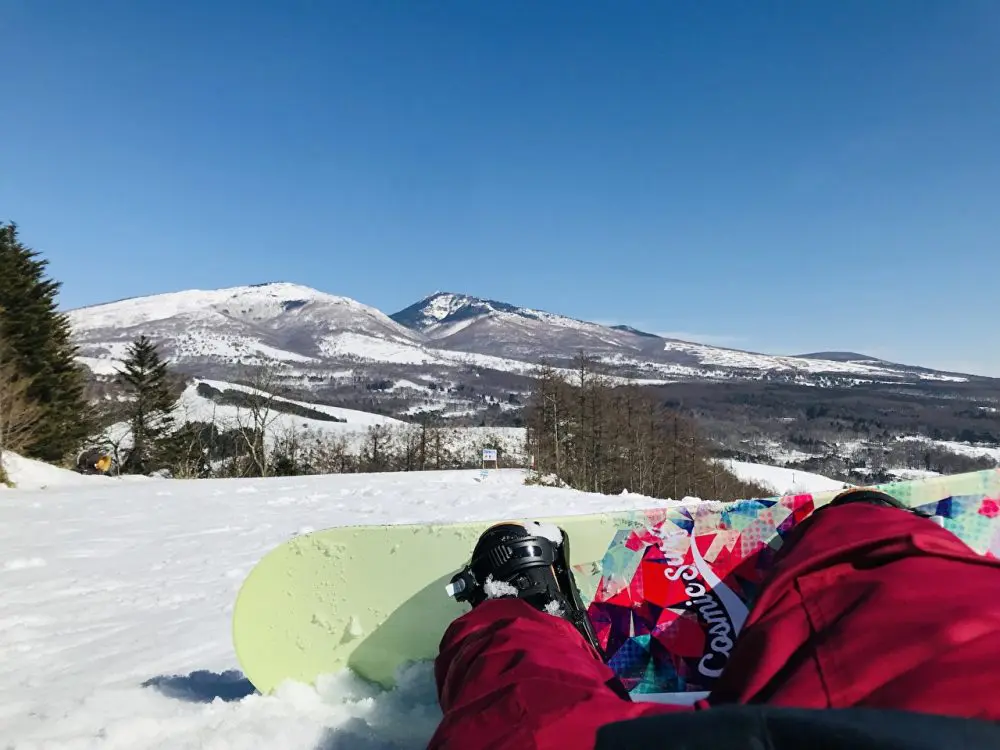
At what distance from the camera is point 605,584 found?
Answer: 9.27ft

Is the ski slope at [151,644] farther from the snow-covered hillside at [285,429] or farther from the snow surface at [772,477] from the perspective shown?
the snow surface at [772,477]

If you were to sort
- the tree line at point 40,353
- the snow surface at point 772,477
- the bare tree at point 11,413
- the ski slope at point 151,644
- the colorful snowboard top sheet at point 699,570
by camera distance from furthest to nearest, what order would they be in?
the snow surface at point 772,477 → the tree line at point 40,353 → the bare tree at point 11,413 → the colorful snowboard top sheet at point 699,570 → the ski slope at point 151,644

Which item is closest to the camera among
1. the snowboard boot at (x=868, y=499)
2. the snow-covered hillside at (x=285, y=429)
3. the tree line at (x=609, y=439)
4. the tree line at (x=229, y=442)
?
the snowboard boot at (x=868, y=499)

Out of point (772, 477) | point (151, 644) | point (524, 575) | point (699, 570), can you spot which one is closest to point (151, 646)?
point (151, 644)

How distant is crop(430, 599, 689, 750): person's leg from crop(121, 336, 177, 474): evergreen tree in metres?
37.9

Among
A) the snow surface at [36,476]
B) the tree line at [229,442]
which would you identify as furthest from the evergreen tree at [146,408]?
the snow surface at [36,476]

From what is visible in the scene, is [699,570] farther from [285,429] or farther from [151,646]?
[285,429]

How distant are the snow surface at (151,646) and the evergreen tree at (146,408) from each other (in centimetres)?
2777

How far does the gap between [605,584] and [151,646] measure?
2.47m

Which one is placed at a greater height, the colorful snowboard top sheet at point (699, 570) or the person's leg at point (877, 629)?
the person's leg at point (877, 629)

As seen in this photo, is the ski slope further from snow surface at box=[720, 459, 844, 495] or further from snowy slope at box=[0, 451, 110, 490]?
snow surface at box=[720, 459, 844, 495]

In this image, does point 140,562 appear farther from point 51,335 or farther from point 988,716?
point 51,335

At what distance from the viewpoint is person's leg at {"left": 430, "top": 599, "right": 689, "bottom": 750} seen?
3.29 feet

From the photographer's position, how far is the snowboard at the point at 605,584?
2631mm
